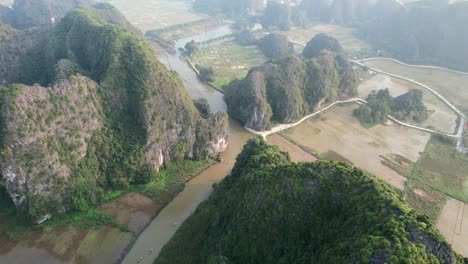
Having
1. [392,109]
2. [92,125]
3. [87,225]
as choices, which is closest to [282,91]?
[392,109]

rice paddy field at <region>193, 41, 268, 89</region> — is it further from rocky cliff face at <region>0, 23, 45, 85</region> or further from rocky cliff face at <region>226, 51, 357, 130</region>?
rocky cliff face at <region>0, 23, 45, 85</region>

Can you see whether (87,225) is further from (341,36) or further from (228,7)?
(228,7)

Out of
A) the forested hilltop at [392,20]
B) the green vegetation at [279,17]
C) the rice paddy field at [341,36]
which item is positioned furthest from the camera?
the green vegetation at [279,17]

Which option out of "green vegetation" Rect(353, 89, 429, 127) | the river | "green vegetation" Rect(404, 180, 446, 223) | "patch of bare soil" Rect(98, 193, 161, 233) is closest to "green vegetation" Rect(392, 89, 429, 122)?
"green vegetation" Rect(353, 89, 429, 127)

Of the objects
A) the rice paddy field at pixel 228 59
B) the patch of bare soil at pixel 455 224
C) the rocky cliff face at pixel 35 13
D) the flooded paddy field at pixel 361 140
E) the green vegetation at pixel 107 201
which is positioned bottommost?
the patch of bare soil at pixel 455 224

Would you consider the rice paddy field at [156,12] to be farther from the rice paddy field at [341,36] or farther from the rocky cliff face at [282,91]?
the rocky cliff face at [282,91]

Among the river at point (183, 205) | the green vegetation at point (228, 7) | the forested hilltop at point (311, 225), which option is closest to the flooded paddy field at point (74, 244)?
the river at point (183, 205)

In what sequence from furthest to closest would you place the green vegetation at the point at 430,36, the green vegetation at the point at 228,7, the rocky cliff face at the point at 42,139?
the green vegetation at the point at 228,7 → the green vegetation at the point at 430,36 → the rocky cliff face at the point at 42,139
